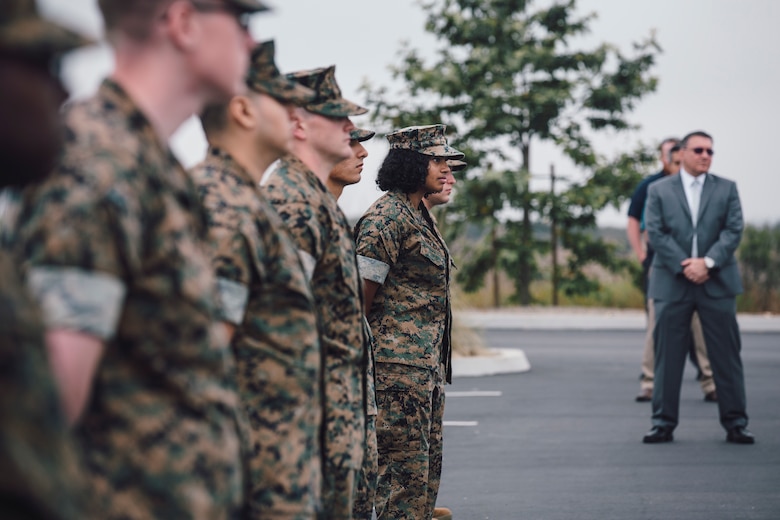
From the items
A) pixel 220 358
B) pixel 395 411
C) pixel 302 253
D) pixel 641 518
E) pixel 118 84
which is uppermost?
pixel 118 84

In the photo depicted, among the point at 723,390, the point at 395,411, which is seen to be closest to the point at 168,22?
the point at 395,411

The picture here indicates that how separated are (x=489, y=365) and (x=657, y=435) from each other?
18.7ft

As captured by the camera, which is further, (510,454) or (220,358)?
(510,454)

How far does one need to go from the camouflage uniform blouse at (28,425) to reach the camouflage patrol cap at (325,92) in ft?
8.09

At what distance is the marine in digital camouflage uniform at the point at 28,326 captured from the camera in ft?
4.75

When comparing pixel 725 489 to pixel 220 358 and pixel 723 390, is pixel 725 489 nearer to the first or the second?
pixel 723 390

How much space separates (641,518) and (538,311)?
19339 mm

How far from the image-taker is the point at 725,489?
759 centimetres

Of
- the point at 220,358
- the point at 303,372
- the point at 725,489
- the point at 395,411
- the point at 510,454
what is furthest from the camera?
the point at 510,454

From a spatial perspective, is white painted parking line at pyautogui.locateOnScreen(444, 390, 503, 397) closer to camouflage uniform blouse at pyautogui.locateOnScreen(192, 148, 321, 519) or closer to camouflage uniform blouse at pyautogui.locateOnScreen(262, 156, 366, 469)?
camouflage uniform blouse at pyautogui.locateOnScreen(262, 156, 366, 469)

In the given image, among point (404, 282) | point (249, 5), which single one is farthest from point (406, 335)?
point (249, 5)

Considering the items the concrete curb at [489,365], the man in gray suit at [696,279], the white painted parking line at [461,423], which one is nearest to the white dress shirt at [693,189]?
the man in gray suit at [696,279]

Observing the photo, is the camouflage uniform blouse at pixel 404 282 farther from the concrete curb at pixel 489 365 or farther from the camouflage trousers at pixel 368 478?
the concrete curb at pixel 489 365

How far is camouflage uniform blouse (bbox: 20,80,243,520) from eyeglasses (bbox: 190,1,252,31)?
27 centimetres
